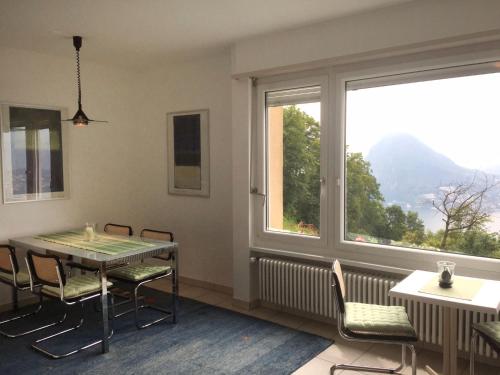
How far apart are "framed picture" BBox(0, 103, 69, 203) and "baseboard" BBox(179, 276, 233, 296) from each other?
61.4 inches

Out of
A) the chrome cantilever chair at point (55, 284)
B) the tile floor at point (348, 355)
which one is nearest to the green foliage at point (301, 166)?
the tile floor at point (348, 355)

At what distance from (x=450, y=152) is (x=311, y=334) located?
5.73 feet

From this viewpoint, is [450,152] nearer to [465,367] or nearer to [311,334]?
[465,367]

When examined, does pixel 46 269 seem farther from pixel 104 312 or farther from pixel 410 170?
pixel 410 170

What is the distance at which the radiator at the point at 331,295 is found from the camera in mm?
2971

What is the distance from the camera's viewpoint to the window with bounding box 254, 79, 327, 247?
3.74m

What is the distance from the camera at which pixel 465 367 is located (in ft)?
9.81

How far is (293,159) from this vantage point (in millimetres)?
3914

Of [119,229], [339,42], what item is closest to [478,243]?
[339,42]

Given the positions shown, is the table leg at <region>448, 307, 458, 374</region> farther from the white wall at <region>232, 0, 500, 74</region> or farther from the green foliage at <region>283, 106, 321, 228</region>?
the white wall at <region>232, 0, 500, 74</region>

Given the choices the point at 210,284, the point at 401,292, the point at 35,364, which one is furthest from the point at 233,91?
the point at 35,364

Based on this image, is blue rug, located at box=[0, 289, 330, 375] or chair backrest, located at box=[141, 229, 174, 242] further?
chair backrest, located at box=[141, 229, 174, 242]

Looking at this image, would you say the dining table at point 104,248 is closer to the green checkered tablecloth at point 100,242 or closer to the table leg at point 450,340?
the green checkered tablecloth at point 100,242

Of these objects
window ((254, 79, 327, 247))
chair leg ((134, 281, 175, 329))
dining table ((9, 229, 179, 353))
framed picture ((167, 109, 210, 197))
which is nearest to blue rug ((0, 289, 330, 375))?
chair leg ((134, 281, 175, 329))
